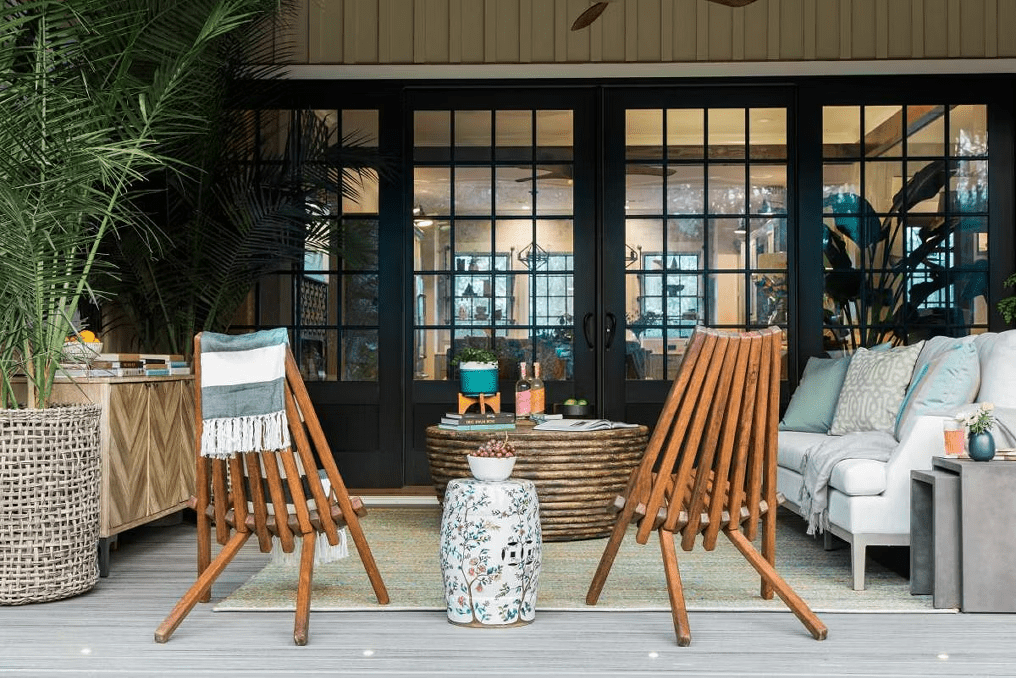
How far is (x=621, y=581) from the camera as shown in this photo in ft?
12.3

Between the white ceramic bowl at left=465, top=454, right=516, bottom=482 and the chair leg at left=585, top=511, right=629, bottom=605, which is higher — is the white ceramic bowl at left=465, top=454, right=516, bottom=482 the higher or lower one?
the higher one

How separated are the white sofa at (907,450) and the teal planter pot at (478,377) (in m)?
1.49

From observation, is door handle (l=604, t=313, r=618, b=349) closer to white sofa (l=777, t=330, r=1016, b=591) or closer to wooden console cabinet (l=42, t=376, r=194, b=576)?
white sofa (l=777, t=330, r=1016, b=591)

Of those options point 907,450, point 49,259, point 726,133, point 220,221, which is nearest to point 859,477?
point 907,450

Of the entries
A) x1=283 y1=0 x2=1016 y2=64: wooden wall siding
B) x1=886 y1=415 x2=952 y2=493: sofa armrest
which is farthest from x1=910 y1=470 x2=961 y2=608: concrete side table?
x1=283 y1=0 x2=1016 y2=64: wooden wall siding

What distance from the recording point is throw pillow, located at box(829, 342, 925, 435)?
15.2 ft

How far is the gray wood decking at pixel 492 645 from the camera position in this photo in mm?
2676

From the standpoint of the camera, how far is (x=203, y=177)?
520 centimetres

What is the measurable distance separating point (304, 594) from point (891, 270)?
15.2 feet

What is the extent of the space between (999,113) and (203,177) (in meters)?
4.73

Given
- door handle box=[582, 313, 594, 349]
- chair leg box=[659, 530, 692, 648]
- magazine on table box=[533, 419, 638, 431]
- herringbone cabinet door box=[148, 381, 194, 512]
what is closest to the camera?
chair leg box=[659, 530, 692, 648]

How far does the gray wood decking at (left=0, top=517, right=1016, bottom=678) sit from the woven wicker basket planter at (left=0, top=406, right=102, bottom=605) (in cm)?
8

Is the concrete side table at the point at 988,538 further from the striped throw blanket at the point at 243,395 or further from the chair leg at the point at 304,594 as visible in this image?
the striped throw blanket at the point at 243,395

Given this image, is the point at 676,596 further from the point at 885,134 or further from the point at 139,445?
the point at 885,134
